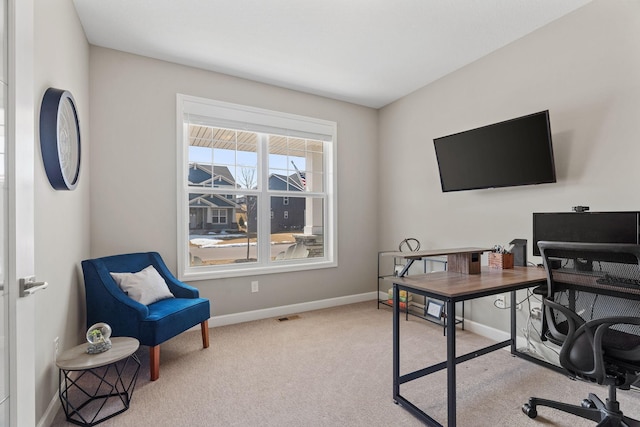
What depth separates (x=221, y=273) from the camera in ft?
10.9

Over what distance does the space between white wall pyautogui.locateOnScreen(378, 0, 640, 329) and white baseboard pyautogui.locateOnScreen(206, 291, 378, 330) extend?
1187mm

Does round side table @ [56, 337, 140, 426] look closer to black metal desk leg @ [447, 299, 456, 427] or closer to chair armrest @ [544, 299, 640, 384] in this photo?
black metal desk leg @ [447, 299, 456, 427]

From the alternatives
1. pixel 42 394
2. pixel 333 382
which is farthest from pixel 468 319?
pixel 42 394

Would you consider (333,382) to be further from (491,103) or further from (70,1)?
(70,1)

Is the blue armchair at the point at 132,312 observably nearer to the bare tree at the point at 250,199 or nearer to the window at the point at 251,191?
the window at the point at 251,191

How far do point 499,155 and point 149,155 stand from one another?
127 inches

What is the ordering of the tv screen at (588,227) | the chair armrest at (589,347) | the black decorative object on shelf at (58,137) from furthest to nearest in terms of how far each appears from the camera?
the tv screen at (588,227)
the black decorative object on shelf at (58,137)
the chair armrest at (589,347)

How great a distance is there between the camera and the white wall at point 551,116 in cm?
212

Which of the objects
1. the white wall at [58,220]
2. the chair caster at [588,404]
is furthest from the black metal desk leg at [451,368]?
the white wall at [58,220]

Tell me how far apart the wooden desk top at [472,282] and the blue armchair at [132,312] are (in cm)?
164

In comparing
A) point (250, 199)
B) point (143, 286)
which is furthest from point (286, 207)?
point (143, 286)

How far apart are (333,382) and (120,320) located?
1.59 meters

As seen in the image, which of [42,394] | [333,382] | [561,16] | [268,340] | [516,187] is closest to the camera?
[42,394]

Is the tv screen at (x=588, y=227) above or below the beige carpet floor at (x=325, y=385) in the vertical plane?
above
